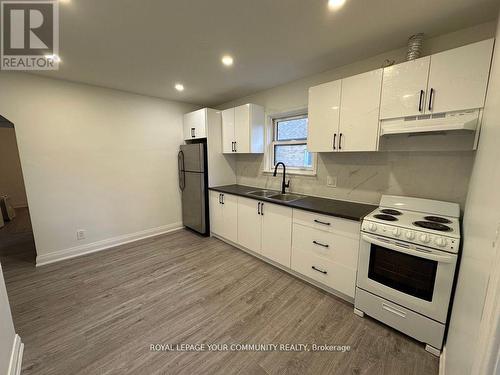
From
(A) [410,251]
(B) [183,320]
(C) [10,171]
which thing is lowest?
(B) [183,320]

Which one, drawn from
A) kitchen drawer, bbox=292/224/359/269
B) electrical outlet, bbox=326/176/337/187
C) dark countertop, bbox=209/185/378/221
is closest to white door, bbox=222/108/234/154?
dark countertop, bbox=209/185/378/221

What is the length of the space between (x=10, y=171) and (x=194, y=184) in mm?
5627

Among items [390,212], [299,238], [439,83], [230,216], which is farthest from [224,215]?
[439,83]

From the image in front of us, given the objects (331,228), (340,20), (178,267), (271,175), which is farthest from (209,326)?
(340,20)

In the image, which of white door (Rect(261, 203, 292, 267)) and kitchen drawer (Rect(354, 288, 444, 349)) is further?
white door (Rect(261, 203, 292, 267))

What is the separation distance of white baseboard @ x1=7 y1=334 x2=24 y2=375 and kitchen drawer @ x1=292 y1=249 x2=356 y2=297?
7.58 ft

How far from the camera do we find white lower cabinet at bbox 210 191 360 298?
1.91 metres

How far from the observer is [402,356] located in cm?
146

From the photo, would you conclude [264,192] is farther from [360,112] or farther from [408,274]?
[408,274]

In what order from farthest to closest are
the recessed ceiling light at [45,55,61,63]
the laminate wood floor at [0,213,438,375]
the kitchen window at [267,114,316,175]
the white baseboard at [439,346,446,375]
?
Answer: 1. the kitchen window at [267,114,316,175]
2. the recessed ceiling light at [45,55,61,63]
3. the laminate wood floor at [0,213,438,375]
4. the white baseboard at [439,346,446,375]

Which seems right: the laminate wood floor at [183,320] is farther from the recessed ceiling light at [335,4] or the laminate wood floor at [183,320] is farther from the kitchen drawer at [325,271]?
the recessed ceiling light at [335,4]

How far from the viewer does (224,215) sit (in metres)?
3.26

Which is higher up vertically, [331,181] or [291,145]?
[291,145]

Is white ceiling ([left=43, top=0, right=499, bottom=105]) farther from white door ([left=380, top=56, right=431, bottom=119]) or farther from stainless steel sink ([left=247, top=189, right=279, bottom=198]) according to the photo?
stainless steel sink ([left=247, top=189, right=279, bottom=198])
